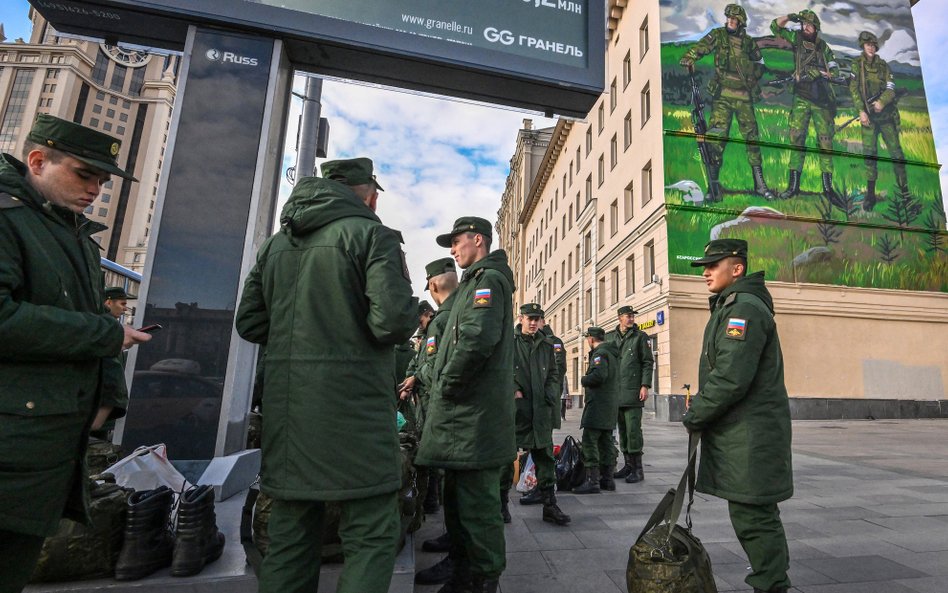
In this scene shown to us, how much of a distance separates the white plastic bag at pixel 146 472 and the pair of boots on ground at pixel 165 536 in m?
0.35

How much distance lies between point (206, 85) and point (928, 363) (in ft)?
81.4

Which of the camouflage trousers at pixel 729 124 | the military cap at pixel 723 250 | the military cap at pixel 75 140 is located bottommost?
the military cap at pixel 75 140

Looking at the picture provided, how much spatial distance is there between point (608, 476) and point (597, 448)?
0.35m

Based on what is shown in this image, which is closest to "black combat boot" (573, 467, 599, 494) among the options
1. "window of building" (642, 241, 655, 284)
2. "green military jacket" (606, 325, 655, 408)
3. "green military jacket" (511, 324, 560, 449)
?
"green military jacket" (511, 324, 560, 449)

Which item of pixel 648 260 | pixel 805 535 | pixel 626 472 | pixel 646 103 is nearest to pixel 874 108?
pixel 646 103

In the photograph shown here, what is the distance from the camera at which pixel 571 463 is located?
19.8ft

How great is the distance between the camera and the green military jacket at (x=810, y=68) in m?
20.2

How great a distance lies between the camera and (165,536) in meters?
2.68

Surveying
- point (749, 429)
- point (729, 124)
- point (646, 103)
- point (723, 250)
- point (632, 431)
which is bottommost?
point (632, 431)

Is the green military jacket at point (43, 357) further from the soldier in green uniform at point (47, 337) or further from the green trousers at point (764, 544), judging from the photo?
the green trousers at point (764, 544)

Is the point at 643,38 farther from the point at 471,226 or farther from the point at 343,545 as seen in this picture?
the point at 343,545

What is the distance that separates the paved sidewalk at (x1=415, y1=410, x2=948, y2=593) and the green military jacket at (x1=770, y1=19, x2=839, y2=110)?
58.2ft

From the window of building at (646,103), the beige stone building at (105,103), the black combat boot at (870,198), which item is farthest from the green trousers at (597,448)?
the beige stone building at (105,103)

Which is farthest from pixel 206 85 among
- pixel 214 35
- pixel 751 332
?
pixel 751 332
